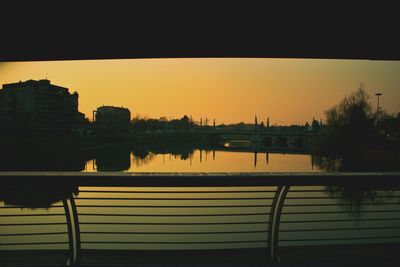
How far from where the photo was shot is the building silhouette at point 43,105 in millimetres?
51906

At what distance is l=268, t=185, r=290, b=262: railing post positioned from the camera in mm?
1970

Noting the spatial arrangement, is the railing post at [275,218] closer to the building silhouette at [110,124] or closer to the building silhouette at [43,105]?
the building silhouette at [43,105]

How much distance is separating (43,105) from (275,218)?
218ft

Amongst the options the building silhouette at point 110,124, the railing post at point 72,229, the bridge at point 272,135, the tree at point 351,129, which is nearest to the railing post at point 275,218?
the railing post at point 72,229

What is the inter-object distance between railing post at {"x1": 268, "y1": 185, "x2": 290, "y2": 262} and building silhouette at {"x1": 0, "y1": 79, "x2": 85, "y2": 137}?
50.1 meters

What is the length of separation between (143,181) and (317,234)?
11.3m

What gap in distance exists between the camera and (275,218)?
203cm

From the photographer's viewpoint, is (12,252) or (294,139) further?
(294,139)

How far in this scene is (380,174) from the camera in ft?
6.51

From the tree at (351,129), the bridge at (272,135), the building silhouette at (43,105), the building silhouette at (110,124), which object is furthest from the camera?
the building silhouette at (110,124)

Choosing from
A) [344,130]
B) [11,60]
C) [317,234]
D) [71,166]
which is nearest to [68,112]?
[71,166]

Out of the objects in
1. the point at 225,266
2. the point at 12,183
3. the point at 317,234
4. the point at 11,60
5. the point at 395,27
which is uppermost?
the point at 395,27

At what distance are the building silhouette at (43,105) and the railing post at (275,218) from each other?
50.1 meters

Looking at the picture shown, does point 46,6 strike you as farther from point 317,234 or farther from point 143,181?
point 317,234
